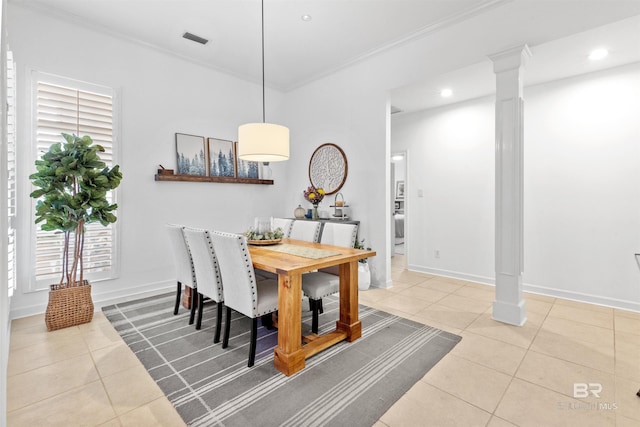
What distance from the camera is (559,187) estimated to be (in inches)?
146

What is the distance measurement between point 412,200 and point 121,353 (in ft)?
13.9

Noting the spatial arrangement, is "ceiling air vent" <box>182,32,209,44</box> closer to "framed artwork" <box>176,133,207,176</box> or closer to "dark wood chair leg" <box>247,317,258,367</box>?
"framed artwork" <box>176,133,207,176</box>

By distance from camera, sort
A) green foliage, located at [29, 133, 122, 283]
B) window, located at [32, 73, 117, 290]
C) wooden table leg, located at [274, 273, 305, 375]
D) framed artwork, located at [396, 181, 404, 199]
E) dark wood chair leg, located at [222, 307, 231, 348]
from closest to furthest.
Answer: wooden table leg, located at [274, 273, 305, 375]
dark wood chair leg, located at [222, 307, 231, 348]
green foliage, located at [29, 133, 122, 283]
window, located at [32, 73, 117, 290]
framed artwork, located at [396, 181, 404, 199]

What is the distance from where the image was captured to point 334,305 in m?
3.54

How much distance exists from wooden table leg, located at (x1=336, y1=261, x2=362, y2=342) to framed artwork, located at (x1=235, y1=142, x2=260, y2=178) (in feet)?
9.01

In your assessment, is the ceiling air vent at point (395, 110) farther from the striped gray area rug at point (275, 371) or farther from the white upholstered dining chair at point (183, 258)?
the white upholstered dining chair at point (183, 258)

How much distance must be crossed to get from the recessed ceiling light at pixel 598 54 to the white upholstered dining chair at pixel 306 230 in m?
3.16

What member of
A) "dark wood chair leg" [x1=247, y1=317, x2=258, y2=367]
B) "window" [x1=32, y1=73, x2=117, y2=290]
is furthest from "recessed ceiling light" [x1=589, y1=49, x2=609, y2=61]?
"window" [x1=32, y1=73, x2=117, y2=290]

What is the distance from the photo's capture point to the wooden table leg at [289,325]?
7.06 ft

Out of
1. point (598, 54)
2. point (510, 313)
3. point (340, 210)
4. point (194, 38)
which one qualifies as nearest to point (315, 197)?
point (340, 210)

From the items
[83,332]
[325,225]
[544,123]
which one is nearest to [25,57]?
[83,332]

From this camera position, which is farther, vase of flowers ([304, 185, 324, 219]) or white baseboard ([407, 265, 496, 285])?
vase of flowers ([304, 185, 324, 219])

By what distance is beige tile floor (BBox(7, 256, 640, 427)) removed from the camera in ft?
5.74

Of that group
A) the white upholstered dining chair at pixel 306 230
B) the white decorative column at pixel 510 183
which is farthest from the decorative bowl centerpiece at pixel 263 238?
the white decorative column at pixel 510 183
